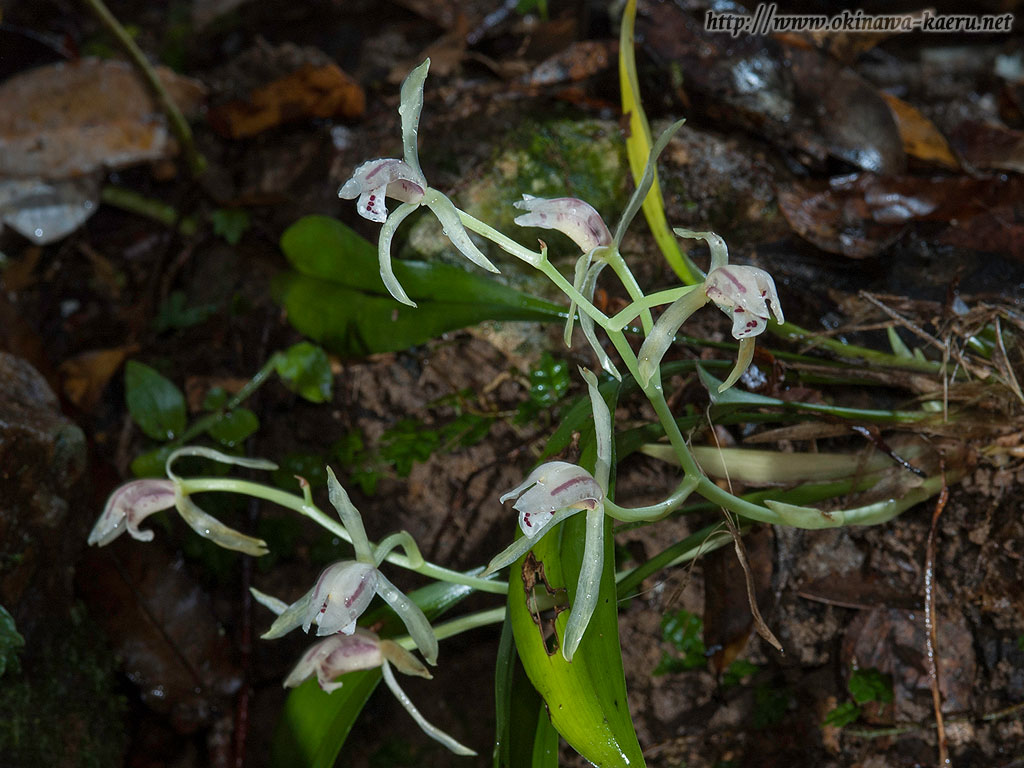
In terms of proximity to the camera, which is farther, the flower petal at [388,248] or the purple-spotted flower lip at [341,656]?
the purple-spotted flower lip at [341,656]

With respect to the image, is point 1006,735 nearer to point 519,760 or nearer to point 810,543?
point 810,543

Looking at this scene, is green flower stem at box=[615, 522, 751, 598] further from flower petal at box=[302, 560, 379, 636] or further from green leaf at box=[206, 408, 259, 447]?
green leaf at box=[206, 408, 259, 447]

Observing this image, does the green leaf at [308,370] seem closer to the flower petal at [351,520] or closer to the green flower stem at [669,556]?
the flower petal at [351,520]

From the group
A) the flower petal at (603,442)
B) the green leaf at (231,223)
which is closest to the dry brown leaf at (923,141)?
the flower petal at (603,442)

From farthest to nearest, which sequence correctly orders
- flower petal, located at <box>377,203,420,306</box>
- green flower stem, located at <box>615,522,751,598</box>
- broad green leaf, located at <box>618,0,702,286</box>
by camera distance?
1. broad green leaf, located at <box>618,0,702,286</box>
2. green flower stem, located at <box>615,522,751,598</box>
3. flower petal, located at <box>377,203,420,306</box>

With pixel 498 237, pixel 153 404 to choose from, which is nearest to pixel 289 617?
pixel 498 237

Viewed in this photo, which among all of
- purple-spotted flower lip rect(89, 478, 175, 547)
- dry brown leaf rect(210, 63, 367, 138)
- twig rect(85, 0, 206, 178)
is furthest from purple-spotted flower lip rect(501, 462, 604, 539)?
twig rect(85, 0, 206, 178)
